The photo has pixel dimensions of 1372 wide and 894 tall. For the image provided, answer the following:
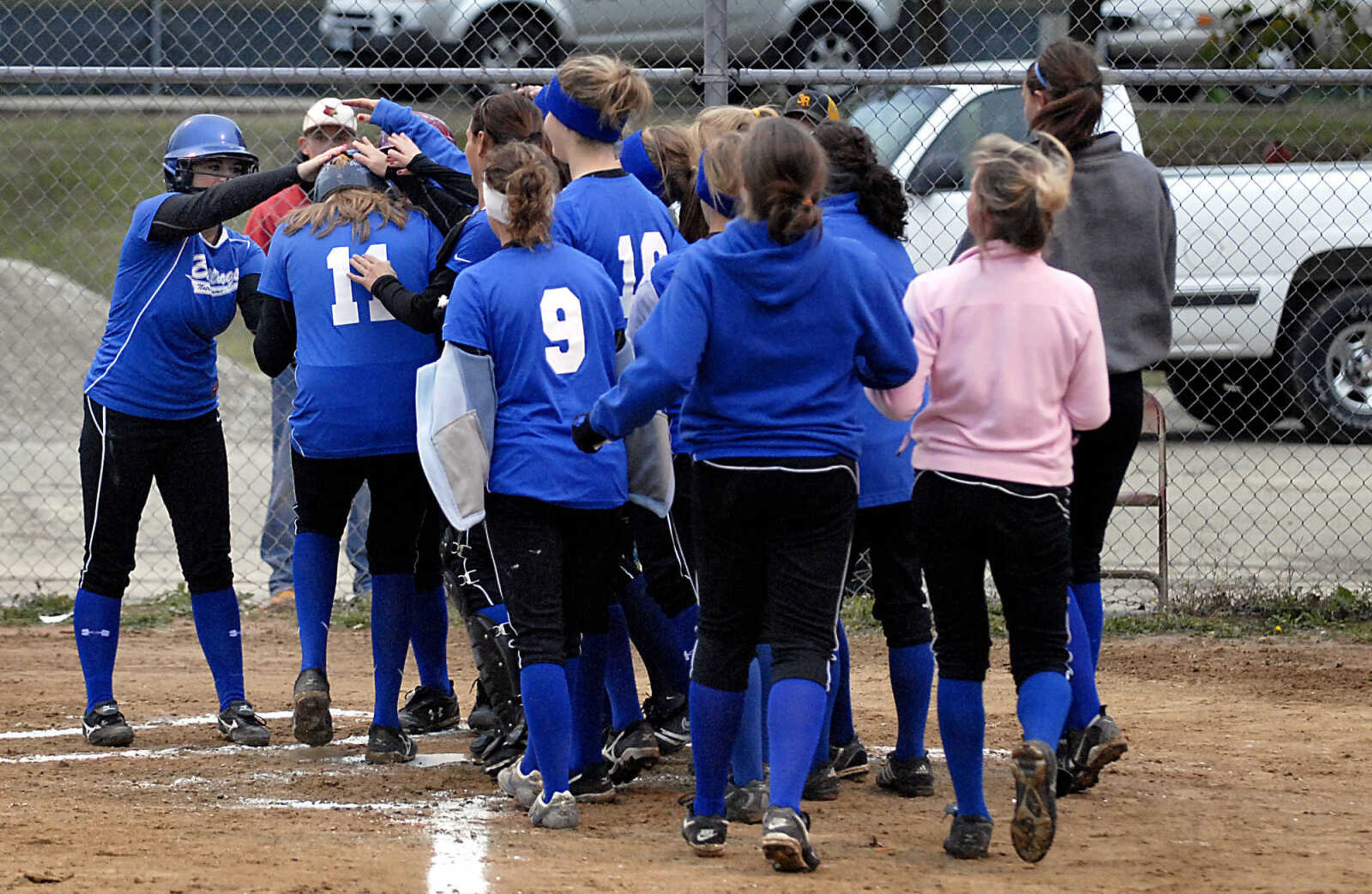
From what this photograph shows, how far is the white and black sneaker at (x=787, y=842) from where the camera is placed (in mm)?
3686

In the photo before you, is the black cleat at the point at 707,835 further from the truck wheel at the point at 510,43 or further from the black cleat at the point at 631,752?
the truck wheel at the point at 510,43

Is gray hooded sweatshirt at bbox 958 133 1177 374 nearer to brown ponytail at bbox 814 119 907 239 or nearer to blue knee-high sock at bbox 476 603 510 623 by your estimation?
brown ponytail at bbox 814 119 907 239

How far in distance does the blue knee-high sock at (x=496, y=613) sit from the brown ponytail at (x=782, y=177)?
1562 millimetres

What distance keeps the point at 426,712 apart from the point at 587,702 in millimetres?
1159

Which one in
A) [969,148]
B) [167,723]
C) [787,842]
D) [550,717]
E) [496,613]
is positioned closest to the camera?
[787,842]

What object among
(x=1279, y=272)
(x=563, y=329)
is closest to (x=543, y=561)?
(x=563, y=329)

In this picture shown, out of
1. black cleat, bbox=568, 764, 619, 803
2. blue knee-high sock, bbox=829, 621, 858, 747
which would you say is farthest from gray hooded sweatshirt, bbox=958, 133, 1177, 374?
black cleat, bbox=568, 764, 619, 803

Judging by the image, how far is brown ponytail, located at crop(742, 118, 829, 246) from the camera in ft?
12.3

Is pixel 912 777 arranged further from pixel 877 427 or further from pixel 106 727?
pixel 106 727

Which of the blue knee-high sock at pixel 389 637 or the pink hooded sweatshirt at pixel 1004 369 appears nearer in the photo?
the pink hooded sweatshirt at pixel 1004 369

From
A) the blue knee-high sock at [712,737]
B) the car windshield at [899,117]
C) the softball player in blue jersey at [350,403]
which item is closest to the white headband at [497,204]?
the softball player in blue jersey at [350,403]

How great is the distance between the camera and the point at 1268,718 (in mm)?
5641

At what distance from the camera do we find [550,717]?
13.7 feet

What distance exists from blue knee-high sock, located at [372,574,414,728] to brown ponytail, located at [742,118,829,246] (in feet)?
6.29
